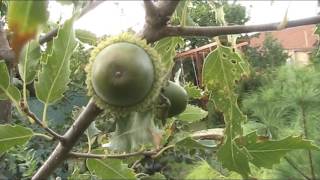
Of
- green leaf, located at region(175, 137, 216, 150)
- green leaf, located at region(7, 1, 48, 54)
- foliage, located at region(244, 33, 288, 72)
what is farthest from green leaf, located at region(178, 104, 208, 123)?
foliage, located at region(244, 33, 288, 72)

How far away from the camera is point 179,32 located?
2.05 ft

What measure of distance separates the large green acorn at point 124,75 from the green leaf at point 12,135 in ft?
0.57

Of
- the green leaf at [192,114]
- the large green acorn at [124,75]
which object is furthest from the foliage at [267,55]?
the large green acorn at [124,75]

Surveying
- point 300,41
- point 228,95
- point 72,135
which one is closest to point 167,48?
point 228,95

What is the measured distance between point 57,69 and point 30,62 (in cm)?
3

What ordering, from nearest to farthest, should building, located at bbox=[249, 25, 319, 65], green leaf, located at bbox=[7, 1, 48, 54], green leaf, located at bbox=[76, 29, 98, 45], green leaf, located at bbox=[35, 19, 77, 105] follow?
green leaf, located at bbox=[7, 1, 48, 54] < green leaf, located at bbox=[35, 19, 77, 105] < green leaf, located at bbox=[76, 29, 98, 45] < building, located at bbox=[249, 25, 319, 65]

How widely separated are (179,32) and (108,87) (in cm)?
13

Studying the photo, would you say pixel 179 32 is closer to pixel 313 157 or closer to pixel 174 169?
pixel 313 157

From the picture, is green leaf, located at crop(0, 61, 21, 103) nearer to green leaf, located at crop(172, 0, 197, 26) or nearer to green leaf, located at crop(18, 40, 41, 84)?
green leaf, located at crop(18, 40, 41, 84)

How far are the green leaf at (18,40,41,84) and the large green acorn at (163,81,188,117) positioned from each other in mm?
163

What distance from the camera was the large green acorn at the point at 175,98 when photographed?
0.65 m

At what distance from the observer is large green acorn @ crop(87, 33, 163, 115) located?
0.54 meters

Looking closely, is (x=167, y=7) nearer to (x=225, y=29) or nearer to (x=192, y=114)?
(x=225, y=29)

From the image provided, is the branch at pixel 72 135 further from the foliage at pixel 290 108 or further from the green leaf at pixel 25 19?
the foliage at pixel 290 108
